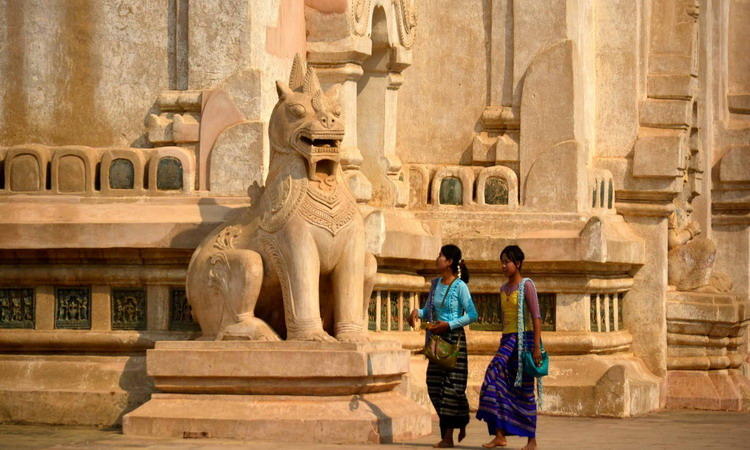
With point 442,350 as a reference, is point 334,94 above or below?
above

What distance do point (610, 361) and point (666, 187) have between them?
234cm

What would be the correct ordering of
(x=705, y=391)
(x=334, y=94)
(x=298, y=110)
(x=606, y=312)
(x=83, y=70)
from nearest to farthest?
(x=298, y=110) < (x=334, y=94) < (x=83, y=70) < (x=606, y=312) < (x=705, y=391)

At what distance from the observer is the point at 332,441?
13.9 metres

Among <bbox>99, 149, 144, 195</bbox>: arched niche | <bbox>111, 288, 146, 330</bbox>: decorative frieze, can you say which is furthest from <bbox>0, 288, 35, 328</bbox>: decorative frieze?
<bbox>99, 149, 144, 195</bbox>: arched niche

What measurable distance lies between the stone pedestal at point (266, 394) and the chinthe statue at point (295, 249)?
0.91 ft

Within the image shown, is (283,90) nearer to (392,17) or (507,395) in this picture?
(507,395)

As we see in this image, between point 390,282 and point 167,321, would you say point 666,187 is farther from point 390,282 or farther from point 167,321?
point 167,321

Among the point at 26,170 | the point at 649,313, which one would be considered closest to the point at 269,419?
the point at 26,170

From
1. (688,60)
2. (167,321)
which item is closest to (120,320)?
(167,321)

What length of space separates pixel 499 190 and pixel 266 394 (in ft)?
A: 19.3

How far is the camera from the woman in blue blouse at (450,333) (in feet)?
46.4

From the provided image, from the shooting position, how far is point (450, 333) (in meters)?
14.2

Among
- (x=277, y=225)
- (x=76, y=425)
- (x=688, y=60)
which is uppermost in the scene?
(x=688, y=60)

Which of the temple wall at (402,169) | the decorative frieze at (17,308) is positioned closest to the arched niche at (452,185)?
the temple wall at (402,169)
